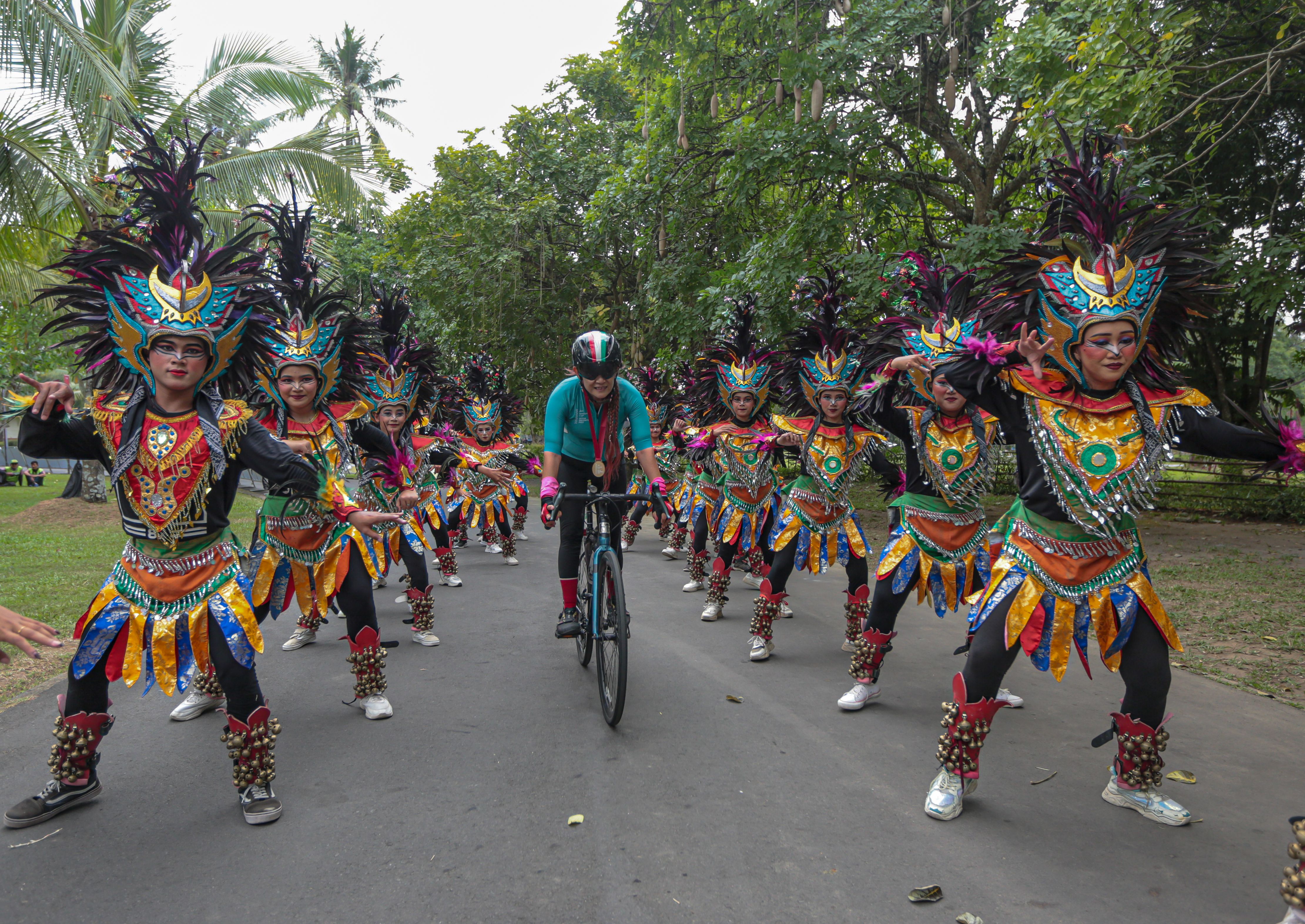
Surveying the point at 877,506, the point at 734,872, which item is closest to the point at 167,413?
the point at 734,872

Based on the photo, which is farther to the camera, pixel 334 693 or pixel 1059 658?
pixel 334 693

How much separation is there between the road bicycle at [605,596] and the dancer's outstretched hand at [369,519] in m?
1.25

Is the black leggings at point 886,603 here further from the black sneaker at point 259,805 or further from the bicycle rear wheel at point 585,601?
the black sneaker at point 259,805

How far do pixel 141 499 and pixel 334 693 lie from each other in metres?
2.28

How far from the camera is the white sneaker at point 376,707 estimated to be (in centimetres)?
467

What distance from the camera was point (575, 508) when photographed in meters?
5.17

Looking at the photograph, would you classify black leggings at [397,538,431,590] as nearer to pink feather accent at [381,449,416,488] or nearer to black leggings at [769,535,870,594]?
pink feather accent at [381,449,416,488]

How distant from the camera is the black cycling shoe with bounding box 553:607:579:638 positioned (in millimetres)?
5230

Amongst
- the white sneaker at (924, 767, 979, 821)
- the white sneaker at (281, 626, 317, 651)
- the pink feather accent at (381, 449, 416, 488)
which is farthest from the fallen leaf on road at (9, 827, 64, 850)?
the white sneaker at (924, 767, 979, 821)

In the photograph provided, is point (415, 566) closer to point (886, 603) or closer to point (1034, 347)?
point (886, 603)

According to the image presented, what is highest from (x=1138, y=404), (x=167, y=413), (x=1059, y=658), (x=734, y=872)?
(x=1138, y=404)

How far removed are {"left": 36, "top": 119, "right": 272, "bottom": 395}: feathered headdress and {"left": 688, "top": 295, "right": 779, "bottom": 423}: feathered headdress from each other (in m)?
4.58

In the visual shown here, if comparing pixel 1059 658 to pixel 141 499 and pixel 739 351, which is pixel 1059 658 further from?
pixel 739 351

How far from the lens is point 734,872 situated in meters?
3.02
